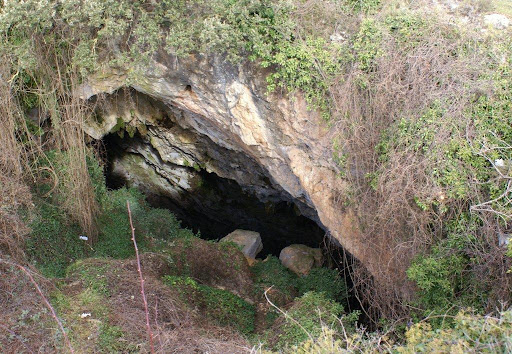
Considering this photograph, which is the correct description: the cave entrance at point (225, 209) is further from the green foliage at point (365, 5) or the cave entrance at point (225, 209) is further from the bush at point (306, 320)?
the green foliage at point (365, 5)

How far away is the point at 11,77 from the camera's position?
25.8ft

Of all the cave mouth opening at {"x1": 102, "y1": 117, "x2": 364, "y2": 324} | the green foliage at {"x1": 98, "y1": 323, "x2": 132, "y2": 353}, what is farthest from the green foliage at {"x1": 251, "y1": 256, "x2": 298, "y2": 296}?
the green foliage at {"x1": 98, "y1": 323, "x2": 132, "y2": 353}

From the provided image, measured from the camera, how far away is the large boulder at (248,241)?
10.8 metres

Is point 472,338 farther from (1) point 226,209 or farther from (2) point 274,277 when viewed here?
(1) point 226,209

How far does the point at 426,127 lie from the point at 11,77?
262 inches

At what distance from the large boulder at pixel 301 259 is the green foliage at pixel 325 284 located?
0.54 m

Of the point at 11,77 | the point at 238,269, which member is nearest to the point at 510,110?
the point at 238,269

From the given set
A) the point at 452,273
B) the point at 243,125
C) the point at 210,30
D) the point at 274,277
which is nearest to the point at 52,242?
the point at 243,125

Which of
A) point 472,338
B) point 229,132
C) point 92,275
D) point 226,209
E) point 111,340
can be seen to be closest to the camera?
point 472,338

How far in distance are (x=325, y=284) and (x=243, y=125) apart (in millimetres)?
3677

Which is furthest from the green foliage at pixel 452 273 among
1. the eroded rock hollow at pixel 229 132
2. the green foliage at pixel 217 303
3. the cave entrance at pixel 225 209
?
the cave entrance at pixel 225 209

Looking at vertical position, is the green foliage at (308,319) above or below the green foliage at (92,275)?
below

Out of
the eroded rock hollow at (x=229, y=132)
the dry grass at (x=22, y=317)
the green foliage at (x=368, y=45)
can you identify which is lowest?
the dry grass at (x=22, y=317)

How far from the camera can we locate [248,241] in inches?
433
